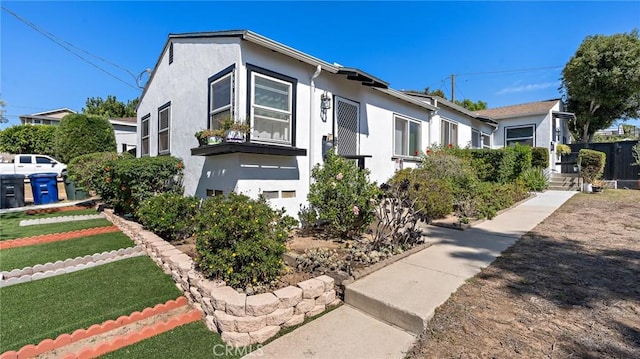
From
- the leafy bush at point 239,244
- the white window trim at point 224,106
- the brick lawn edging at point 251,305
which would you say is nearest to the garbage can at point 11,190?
the white window trim at point 224,106

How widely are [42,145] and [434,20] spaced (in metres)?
28.0

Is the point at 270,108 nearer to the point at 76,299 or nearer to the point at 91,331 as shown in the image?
the point at 76,299

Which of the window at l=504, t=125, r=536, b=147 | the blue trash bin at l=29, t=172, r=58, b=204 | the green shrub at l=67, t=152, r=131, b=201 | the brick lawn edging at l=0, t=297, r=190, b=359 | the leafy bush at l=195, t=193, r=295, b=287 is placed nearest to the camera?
the brick lawn edging at l=0, t=297, r=190, b=359

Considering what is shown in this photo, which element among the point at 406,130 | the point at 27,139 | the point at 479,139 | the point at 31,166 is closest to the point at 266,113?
the point at 406,130

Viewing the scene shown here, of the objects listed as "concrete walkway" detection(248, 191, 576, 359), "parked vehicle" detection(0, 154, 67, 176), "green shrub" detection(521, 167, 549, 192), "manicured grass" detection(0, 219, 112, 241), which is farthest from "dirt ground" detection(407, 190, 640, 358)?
"parked vehicle" detection(0, 154, 67, 176)

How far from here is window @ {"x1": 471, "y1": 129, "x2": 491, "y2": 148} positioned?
15367mm

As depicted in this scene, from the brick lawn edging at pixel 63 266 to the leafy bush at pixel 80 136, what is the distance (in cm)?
1313

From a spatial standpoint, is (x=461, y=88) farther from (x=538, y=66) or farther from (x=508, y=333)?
(x=508, y=333)

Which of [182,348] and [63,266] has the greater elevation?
[63,266]

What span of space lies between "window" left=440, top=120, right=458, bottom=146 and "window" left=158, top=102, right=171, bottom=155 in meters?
10.4

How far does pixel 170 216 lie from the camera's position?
5641 millimetres

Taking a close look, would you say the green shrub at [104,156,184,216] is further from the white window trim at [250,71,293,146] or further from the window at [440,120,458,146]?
the window at [440,120,458,146]

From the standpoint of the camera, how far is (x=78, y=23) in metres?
12.2

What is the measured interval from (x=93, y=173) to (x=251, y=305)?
9854 millimetres
